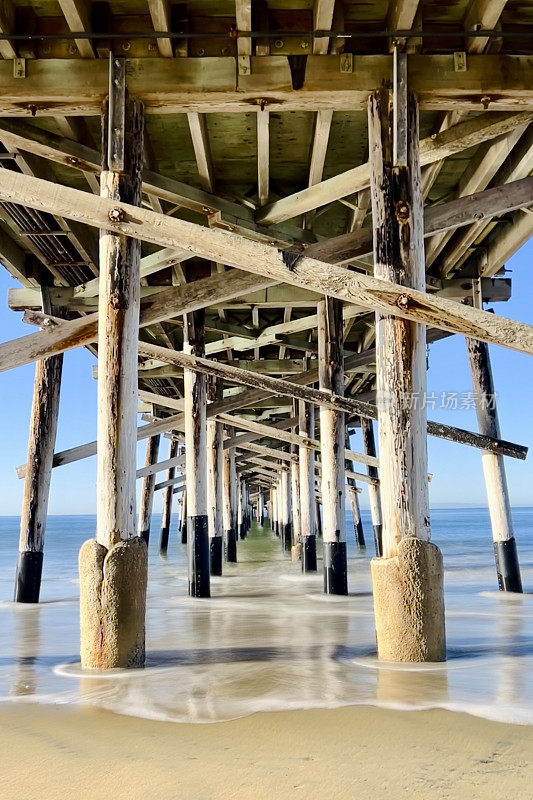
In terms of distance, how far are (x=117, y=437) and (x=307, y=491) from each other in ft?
23.3

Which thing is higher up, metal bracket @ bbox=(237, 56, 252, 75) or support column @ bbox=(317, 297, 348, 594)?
→ metal bracket @ bbox=(237, 56, 252, 75)

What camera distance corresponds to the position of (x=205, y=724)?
2744mm

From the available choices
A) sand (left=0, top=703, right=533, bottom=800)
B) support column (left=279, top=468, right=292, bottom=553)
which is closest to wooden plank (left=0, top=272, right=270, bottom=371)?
sand (left=0, top=703, right=533, bottom=800)

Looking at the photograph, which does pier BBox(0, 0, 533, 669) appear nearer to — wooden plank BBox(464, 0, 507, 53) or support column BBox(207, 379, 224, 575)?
wooden plank BBox(464, 0, 507, 53)

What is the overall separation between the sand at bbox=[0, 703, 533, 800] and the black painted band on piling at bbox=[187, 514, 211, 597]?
523 cm

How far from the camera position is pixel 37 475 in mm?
7418

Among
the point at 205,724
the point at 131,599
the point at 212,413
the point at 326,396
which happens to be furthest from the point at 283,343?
the point at 205,724

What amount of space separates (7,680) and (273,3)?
413 centimetres

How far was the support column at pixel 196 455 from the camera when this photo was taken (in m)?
8.10

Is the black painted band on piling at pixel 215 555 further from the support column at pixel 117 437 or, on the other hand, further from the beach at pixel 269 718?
the support column at pixel 117 437

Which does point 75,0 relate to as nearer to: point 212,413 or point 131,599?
point 131,599

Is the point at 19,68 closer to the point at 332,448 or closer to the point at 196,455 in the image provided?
the point at 196,455

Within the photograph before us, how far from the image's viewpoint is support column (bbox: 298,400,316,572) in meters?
10.8

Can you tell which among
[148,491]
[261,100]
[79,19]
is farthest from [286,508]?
[79,19]
